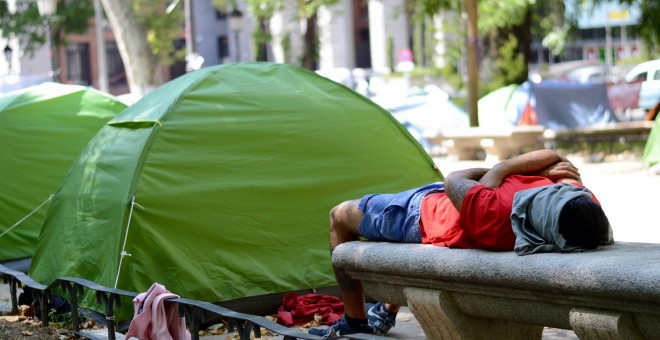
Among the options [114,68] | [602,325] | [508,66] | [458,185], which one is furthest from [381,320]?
[114,68]

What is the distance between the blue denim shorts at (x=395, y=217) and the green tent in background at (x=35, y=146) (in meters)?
4.86

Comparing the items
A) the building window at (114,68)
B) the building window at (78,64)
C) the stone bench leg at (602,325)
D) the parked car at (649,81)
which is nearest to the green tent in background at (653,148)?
the parked car at (649,81)

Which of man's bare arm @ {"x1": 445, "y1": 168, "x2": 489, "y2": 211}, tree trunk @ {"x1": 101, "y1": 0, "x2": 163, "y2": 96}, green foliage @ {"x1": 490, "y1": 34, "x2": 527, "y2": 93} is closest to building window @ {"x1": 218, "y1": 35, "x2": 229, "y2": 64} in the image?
tree trunk @ {"x1": 101, "y1": 0, "x2": 163, "y2": 96}

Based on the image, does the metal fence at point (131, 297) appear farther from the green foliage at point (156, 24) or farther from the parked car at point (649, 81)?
the green foliage at point (156, 24)

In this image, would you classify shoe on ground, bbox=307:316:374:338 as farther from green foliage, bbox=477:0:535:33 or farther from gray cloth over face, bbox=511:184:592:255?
green foliage, bbox=477:0:535:33

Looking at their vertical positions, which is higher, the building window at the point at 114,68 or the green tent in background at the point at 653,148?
the building window at the point at 114,68

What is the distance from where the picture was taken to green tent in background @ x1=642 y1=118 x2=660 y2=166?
49.0ft

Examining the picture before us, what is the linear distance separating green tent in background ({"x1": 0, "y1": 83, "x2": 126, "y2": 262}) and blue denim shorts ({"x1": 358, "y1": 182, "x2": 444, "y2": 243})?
4.86 meters

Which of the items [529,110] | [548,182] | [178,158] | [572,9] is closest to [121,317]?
[178,158]

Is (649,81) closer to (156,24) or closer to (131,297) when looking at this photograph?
(131,297)

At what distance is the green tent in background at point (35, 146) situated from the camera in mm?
10414

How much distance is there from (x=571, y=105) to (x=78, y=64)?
136ft

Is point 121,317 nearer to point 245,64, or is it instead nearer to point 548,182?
point 245,64

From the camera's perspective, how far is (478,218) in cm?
545
